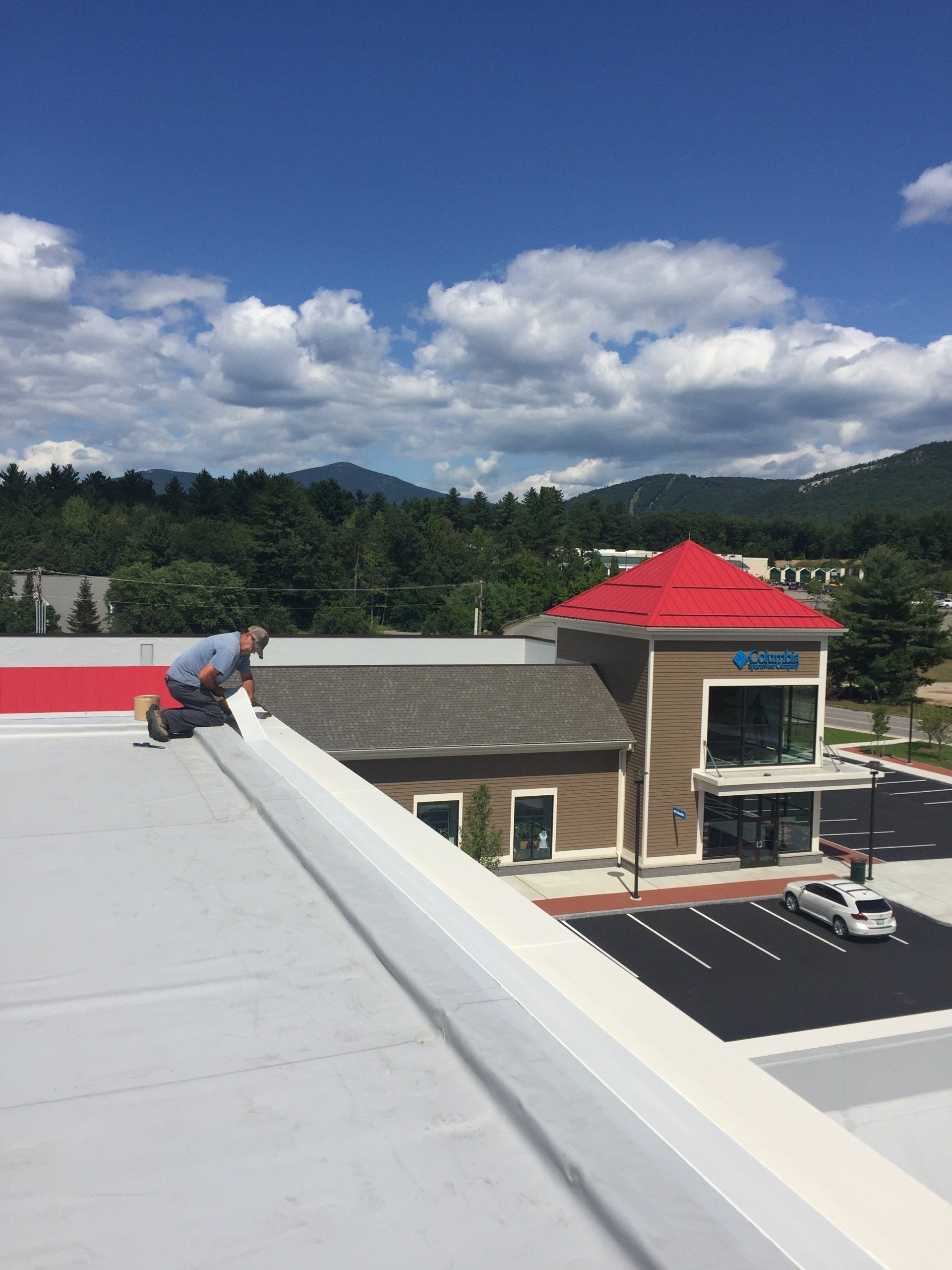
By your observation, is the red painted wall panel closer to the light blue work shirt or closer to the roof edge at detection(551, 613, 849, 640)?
the roof edge at detection(551, 613, 849, 640)

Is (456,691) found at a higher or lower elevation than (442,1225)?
lower

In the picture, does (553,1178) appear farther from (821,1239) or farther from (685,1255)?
(821,1239)

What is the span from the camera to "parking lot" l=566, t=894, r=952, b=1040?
16.0 meters

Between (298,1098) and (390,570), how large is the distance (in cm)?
9017

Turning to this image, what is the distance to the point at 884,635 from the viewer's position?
57469mm

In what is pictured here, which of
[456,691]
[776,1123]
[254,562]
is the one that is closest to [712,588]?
[456,691]

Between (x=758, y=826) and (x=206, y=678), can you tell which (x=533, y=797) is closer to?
(x=758, y=826)

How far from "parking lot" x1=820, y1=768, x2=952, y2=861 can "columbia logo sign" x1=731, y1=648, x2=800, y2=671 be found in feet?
24.1

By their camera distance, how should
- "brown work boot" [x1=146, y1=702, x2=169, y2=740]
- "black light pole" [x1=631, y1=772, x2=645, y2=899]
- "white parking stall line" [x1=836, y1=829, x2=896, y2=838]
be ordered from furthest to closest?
1. "white parking stall line" [x1=836, y1=829, x2=896, y2=838]
2. "black light pole" [x1=631, y1=772, x2=645, y2=899]
3. "brown work boot" [x1=146, y1=702, x2=169, y2=740]

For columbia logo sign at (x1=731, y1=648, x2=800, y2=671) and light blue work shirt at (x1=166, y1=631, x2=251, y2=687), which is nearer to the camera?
light blue work shirt at (x1=166, y1=631, x2=251, y2=687)

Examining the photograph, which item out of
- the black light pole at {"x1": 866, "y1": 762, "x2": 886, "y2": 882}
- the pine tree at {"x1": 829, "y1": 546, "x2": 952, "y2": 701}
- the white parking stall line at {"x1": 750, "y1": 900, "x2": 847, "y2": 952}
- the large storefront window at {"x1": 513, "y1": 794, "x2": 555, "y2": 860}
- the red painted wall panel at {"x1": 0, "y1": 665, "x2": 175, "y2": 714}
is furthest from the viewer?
the pine tree at {"x1": 829, "y1": 546, "x2": 952, "y2": 701}

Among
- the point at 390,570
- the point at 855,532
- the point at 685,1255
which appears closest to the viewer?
the point at 685,1255

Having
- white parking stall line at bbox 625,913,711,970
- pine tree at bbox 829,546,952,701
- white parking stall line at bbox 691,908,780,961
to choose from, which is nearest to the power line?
pine tree at bbox 829,546,952,701

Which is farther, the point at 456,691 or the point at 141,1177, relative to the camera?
the point at 456,691
